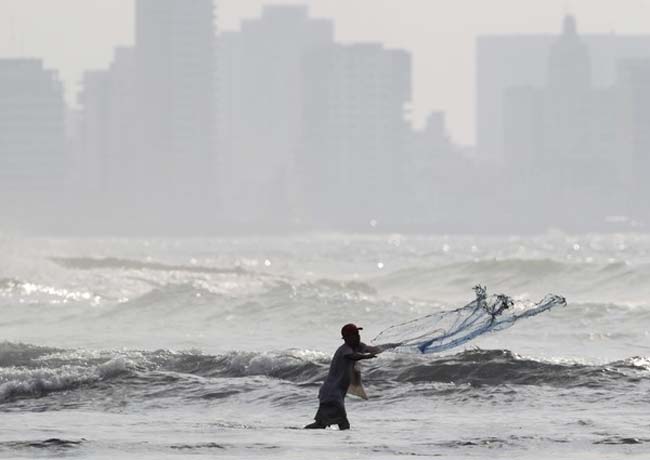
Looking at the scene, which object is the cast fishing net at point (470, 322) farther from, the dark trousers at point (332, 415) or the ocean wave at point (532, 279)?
the ocean wave at point (532, 279)

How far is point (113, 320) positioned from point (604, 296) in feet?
67.8

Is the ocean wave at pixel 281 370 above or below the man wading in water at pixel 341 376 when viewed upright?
below

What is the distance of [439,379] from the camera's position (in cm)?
2388

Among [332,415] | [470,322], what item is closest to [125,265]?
[470,322]

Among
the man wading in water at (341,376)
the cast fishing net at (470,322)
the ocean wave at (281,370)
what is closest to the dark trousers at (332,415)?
the man wading in water at (341,376)

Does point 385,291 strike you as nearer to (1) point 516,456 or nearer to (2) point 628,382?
(2) point 628,382

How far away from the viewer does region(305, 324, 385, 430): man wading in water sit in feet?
55.4

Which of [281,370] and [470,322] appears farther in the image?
[281,370]

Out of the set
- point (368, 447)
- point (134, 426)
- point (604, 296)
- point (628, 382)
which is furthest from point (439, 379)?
point (604, 296)

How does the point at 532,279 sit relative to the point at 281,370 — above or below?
below

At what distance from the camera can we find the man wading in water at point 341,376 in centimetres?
1688

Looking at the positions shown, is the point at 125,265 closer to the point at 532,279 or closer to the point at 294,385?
the point at 532,279

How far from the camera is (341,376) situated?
1698 cm

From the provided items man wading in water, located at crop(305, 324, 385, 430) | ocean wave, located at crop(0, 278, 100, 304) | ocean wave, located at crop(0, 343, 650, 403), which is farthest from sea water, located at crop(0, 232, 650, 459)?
A: ocean wave, located at crop(0, 278, 100, 304)
